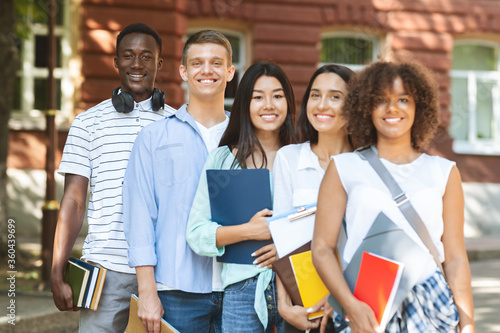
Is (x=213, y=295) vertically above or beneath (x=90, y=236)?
beneath

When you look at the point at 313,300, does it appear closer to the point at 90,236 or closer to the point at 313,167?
the point at 313,167

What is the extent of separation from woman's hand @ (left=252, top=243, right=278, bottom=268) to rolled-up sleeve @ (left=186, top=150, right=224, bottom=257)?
155 millimetres

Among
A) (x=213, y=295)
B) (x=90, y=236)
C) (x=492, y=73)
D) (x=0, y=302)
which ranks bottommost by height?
(x=0, y=302)

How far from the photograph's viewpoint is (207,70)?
3.02 m


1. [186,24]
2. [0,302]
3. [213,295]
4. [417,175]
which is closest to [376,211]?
[417,175]

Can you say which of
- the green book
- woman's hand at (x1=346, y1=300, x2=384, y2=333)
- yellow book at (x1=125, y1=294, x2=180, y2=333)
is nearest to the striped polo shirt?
the green book

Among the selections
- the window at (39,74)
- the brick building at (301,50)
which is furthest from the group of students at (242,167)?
the window at (39,74)

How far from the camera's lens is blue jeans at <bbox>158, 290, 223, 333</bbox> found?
2.81 metres

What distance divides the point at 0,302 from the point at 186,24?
21.3ft

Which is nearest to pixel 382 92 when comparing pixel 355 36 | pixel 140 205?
pixel 140 205

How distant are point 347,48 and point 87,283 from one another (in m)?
10.3

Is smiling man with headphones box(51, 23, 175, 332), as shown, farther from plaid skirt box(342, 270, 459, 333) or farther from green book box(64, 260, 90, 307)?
plaid skirt box(342, 270, 459, 333)

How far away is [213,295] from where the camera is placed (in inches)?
112

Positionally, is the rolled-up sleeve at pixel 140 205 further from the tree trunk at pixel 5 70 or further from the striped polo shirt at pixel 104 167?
the tree trunk at pixel 5 70
